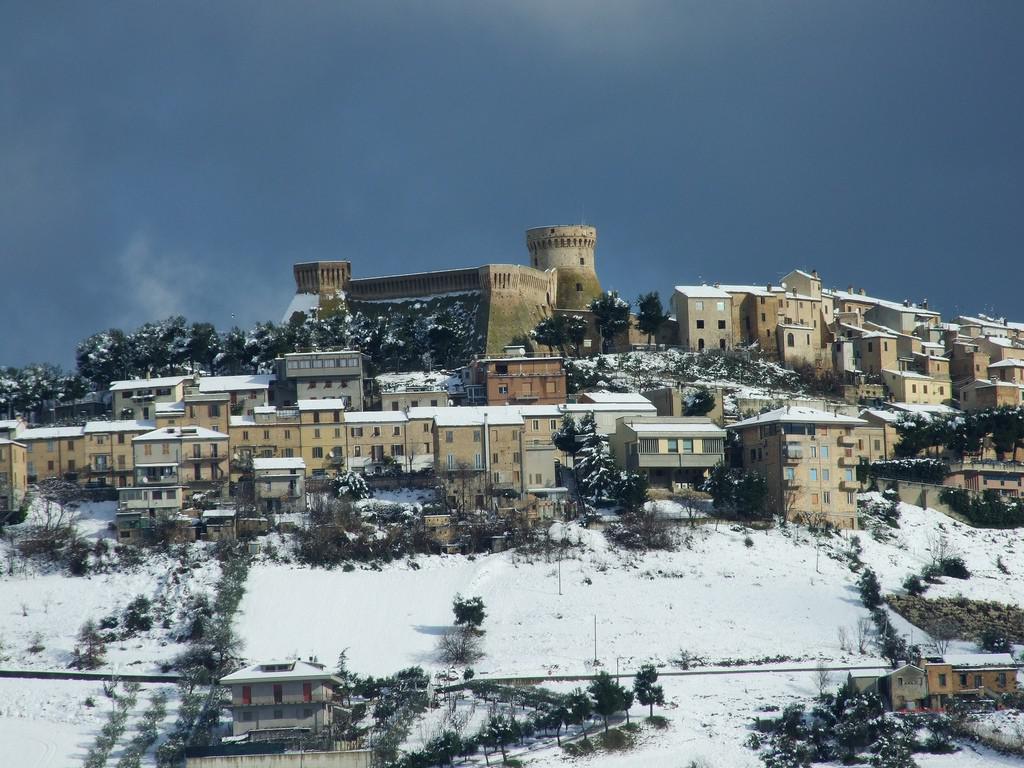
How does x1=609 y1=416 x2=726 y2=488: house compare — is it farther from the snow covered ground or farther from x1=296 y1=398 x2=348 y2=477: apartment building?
the snow covered ground

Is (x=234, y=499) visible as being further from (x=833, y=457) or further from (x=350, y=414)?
(x=833, y=457)

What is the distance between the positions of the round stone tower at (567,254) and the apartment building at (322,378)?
2940cm

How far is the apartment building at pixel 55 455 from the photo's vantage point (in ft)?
324

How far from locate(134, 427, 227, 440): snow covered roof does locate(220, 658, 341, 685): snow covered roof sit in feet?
80.8

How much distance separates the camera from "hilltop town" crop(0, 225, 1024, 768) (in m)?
70.8

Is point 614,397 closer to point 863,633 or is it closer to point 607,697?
point 863,633

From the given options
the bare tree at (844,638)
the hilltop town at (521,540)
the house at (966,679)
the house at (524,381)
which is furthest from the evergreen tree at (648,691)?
the house at (524,381)

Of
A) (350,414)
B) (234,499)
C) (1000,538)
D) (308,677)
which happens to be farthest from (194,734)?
(1000,538)

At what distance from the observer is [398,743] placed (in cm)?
6869

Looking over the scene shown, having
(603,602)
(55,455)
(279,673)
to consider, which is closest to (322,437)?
(55,455)

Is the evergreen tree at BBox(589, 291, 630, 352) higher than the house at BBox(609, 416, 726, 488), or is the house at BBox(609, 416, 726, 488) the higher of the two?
the evergreen tree at BBox(589, 291, 630, 352)

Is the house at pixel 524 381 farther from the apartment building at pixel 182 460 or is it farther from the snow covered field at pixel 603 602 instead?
the snow covered field at pixel 603 602

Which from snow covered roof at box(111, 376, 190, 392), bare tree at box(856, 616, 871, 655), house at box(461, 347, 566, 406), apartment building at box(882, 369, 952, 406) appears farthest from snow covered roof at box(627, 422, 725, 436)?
snow covered roof at box(111, 376, 190, 392)

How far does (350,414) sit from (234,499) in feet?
35.0
